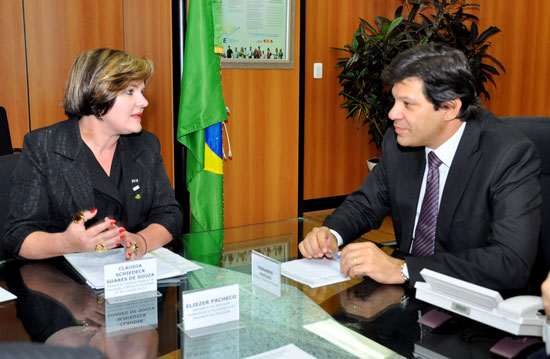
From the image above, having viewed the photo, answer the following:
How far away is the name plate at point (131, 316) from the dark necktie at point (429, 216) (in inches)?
39.8

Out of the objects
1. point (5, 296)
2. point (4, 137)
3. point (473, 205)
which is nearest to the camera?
point (5, 296)

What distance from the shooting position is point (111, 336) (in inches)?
51.3

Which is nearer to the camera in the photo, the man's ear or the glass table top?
the glass table top

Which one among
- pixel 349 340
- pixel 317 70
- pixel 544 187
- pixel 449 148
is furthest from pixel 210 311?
pixel 317 70

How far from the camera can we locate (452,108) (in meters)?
2.05

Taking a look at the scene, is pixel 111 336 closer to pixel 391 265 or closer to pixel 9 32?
pixel 391 265

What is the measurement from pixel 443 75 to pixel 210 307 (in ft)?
3.94

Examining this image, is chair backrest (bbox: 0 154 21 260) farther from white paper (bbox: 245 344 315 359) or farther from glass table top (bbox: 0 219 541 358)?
white paper (bbox: 245 344 315 359)

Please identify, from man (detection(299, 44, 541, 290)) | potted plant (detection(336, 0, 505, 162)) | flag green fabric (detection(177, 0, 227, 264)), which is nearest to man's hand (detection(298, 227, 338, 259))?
man (detection(299, 44, 541, 290))

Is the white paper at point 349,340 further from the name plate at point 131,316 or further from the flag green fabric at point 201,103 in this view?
the flag green fabric at point 201,103

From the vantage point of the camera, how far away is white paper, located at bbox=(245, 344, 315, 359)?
121cm

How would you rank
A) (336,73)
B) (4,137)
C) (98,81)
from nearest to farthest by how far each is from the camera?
(98,81), (4,137), (336,73)

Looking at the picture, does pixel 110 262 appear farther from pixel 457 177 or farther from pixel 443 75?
pixel 443 75

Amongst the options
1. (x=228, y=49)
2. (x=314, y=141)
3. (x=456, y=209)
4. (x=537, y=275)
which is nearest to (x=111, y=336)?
(x=456, y=209)
